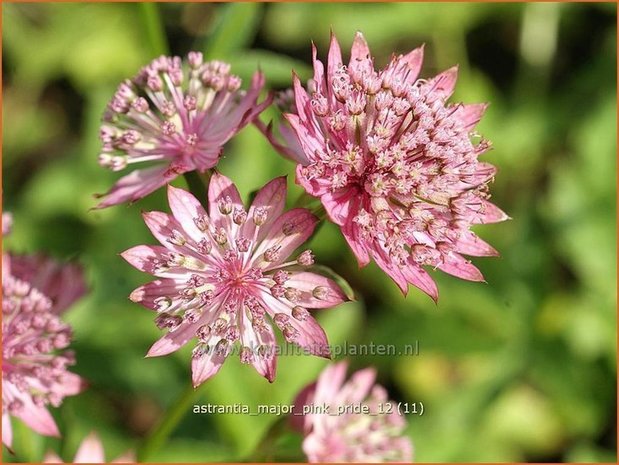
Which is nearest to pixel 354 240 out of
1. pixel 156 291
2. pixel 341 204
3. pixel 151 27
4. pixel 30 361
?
pixel 341 204

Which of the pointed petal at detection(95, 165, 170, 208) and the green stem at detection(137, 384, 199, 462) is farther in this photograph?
the green stem at detection(137, 384, 199, 462)

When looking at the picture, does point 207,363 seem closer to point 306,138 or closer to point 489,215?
point 306,138

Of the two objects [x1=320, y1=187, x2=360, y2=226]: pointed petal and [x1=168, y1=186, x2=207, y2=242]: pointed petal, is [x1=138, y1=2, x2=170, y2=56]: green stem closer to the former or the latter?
[x1=168, y1=186, x2=207, y2=242]: pointed petal

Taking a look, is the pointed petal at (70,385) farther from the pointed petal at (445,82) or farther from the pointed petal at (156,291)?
the pointed petal at (445,82)

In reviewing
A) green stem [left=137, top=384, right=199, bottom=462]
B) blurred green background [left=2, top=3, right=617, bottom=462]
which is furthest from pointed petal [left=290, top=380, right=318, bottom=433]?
green stem [left=137, top=384, right=199, bottom=462]

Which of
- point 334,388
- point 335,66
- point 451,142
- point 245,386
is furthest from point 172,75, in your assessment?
point 245,386

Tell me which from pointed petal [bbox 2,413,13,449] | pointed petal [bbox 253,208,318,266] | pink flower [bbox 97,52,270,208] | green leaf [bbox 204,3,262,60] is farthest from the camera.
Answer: green leaf [bbox 204,3,262,60]
